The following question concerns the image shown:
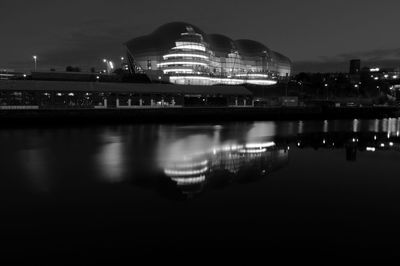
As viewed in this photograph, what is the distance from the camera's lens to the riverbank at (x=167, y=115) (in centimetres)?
3098

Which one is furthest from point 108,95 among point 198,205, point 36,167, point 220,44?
point 220,44

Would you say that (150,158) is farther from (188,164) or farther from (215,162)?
(215,162)

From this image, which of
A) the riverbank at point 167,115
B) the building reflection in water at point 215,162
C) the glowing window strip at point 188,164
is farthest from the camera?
the riverbank at point 167,115

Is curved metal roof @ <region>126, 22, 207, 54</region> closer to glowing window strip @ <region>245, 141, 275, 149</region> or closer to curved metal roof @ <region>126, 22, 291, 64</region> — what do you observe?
curved metal roof @ <region>126, 22, 291, 64</region>

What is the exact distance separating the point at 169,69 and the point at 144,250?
61.4 meters

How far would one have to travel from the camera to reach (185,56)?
2569 inches

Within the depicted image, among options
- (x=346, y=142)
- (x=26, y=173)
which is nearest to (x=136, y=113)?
(x=346, y=142)

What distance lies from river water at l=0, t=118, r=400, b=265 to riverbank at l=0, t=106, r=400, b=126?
1590 cm

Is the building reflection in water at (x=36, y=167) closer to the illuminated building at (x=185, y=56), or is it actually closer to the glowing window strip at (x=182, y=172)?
the glowing window strip at (x=182, y=172)

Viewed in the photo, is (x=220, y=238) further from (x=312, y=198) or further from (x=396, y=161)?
(x=396, y=161)

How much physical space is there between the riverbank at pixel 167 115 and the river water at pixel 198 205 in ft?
52.2

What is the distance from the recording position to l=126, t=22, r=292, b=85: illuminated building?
213ft

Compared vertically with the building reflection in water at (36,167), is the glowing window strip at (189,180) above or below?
above

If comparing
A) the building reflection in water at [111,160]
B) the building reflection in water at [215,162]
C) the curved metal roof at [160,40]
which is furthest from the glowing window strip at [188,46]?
the building reflection in water at [215,162]
